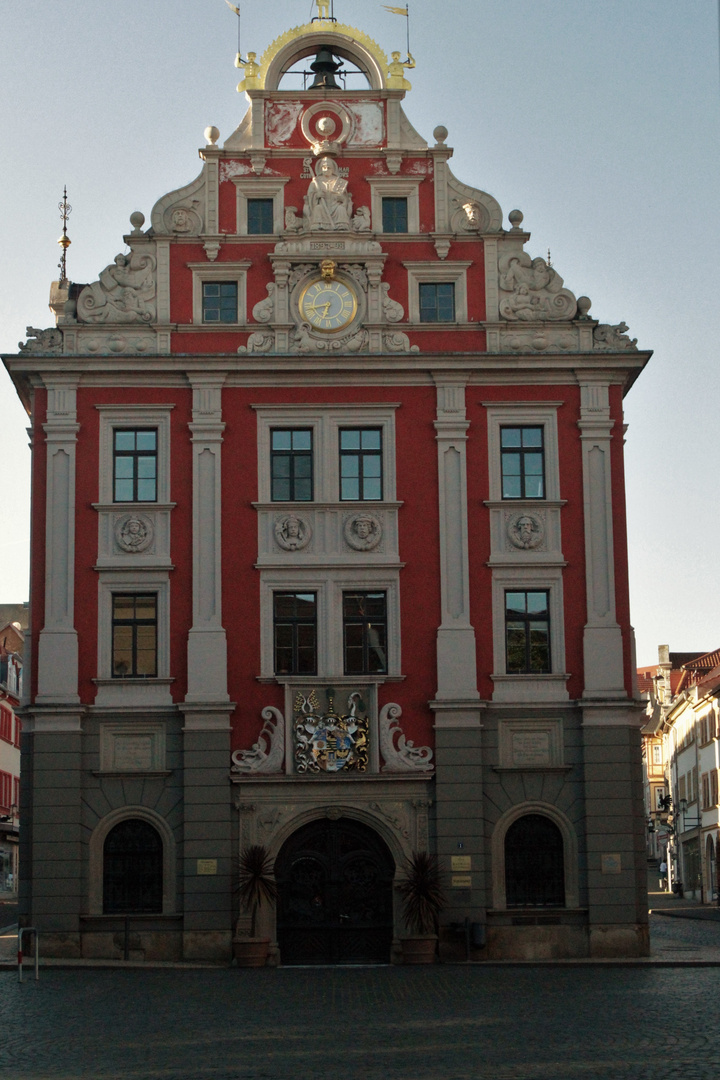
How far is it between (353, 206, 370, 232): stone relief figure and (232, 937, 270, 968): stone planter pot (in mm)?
17416

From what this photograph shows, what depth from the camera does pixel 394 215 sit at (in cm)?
4094

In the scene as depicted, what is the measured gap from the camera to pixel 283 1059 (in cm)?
1923

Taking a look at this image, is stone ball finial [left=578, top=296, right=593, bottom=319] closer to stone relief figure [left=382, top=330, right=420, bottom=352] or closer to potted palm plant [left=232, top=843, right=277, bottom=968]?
stone relief figure [left=382, top=330, right=420, bottom=352]

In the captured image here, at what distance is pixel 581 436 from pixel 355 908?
41.3 ft

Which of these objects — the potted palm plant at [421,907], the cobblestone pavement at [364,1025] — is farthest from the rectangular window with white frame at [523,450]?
the cobblestone pavement at [364,1025]

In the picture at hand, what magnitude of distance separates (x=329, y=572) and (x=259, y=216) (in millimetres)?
9395

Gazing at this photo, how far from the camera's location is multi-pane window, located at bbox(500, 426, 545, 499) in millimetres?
39562

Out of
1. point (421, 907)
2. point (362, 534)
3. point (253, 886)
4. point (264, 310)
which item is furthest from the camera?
point (264, 310)

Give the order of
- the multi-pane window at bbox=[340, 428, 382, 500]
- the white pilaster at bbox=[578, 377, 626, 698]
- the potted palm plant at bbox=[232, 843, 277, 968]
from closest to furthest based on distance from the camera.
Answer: the potted palm plant at bbox=[232, 843, 277, 968] → the white pilaster at bbox=[578, 377, 626, 698] → the multi-pane window at bbox=[340, 428, 382, 500]

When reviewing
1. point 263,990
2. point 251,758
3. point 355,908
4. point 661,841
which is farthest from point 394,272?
point 661,841

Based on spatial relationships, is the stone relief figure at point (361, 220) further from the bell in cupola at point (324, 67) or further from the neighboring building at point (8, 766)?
the neighboring building at point (8, 766)

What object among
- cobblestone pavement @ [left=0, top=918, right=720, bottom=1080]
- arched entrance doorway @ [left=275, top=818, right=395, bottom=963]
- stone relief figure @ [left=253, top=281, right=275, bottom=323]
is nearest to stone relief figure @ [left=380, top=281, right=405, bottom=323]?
stone relief figure @ [left=253, top=281, right=275, bottom=323]

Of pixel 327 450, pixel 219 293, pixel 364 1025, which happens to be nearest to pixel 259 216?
pixel 219 293

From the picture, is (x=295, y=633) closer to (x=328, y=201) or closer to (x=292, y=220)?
(x=292, y=220)
